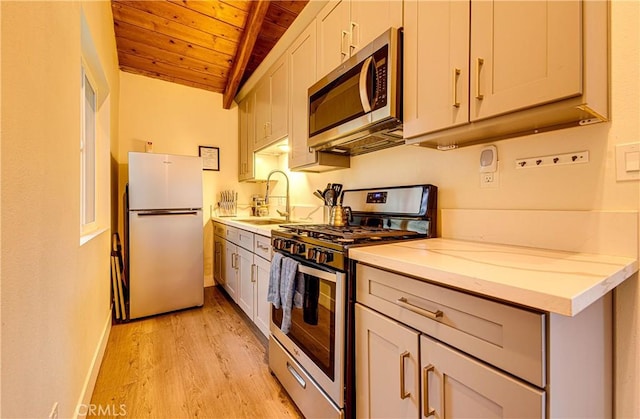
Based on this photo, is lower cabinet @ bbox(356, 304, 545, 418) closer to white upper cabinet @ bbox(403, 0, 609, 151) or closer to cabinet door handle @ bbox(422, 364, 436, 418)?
cabinet door handle @ bbox(422, 364, 436, 418)

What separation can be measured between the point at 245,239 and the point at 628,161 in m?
2.29

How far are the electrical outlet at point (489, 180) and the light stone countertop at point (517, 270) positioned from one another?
0.97ft

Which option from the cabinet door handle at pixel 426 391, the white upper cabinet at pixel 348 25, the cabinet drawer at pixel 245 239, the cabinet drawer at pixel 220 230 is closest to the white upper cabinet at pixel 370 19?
the white upper cabinet at pixel 348 25

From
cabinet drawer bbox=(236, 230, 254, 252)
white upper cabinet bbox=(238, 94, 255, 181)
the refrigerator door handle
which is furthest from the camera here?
white upper cabinet bbox=(238, 94, 255, 181)

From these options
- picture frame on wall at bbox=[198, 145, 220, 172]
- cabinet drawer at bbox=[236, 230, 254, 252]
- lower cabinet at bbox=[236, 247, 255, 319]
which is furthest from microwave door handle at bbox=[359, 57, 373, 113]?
picture frame on wall at bbox=[198, 145, 220, 172]

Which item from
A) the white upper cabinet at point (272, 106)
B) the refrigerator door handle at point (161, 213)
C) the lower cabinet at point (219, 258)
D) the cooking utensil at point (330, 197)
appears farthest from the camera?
the lower cabinet at point (219, 258)

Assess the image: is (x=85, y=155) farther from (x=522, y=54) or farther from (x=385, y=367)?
(x=522, y=54)

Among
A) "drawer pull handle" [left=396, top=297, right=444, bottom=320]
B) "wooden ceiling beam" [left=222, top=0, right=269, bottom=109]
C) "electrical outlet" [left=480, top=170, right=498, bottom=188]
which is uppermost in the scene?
"wooden ceiling beam" [left=222, top=0, right=269, bottom=109]

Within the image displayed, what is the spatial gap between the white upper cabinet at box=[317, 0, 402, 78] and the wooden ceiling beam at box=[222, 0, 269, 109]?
892 millimetres

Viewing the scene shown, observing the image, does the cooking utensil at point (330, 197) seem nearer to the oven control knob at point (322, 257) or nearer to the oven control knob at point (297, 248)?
the oven control knob at point (297, 248)

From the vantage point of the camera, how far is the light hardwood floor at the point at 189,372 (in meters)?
1.49

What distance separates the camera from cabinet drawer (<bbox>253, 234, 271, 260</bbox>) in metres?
1.95

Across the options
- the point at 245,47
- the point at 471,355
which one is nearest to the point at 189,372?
the point at 471,355

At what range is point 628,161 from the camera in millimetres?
906
